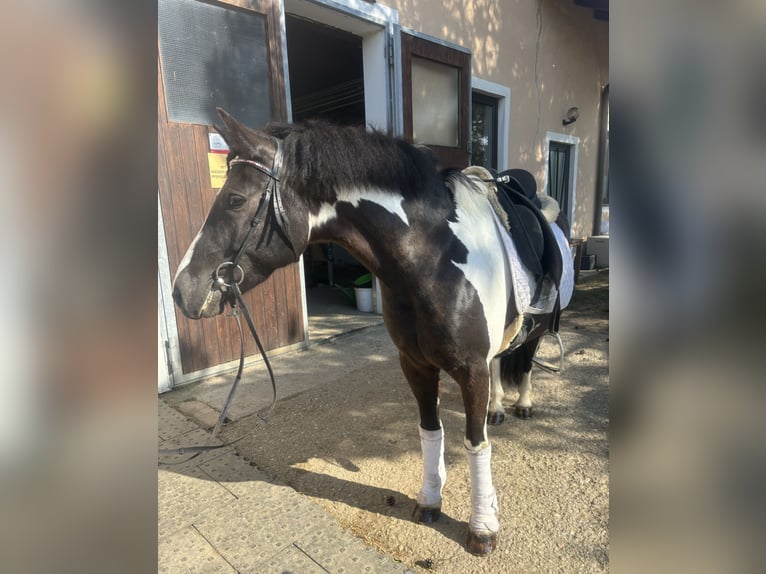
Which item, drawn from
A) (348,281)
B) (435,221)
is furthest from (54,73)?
(348,281)

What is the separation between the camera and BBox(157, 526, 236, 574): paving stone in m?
1.77

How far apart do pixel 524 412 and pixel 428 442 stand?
4.02 ft

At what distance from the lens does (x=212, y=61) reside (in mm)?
3588

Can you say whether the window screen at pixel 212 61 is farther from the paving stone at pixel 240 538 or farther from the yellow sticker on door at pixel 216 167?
the paving stone at pixel 240 538

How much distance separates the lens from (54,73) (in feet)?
1.05

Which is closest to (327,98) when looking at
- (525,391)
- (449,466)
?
(525,391)

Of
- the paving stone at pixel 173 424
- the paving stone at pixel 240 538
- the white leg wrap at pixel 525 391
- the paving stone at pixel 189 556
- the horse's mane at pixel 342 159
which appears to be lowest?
the paving stone at pixel 189 556

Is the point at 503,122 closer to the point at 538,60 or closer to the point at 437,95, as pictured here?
the point at 538,60

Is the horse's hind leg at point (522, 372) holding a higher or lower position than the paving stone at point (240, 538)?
higher

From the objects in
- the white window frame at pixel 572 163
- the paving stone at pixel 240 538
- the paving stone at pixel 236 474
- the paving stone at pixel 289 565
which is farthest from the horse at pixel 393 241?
the white window frame at pixel 572 163

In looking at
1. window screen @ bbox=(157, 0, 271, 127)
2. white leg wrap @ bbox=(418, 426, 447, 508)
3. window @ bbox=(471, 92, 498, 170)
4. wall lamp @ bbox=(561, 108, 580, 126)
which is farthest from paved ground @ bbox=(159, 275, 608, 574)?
wall lamp @ bbox=(561, 108, 580, 126)

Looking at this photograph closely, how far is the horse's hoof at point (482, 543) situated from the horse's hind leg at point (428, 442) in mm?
241

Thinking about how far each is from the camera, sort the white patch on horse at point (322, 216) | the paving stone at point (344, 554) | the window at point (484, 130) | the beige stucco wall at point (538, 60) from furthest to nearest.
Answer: the window at point (484, 130) < the beige stucco wall at point (538, 60) < the paving stone at point (344, 554) < the white patch on horse at point (322, 216)

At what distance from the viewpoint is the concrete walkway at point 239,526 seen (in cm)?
177
